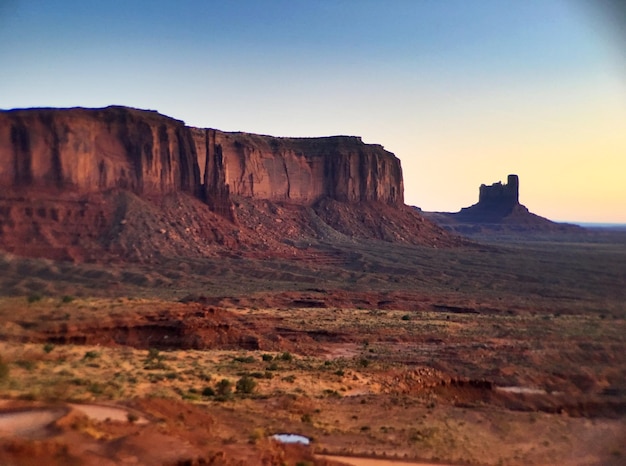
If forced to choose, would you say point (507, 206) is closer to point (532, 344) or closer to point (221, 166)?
point (221, 166)

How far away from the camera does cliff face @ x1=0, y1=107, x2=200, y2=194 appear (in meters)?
66.2

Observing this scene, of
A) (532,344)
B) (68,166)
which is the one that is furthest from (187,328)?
(68,166)

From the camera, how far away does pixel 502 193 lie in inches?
6772

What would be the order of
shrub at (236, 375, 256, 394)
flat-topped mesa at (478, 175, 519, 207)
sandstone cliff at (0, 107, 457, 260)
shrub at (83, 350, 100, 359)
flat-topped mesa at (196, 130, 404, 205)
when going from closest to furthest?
1. shrub at (236, 375, 256, 394)
2. shrub at (83, 350, 100, 359)
3. sandstone cliff at (0, 107, 457, 260)
4. flat-topped mesa at (196, 130, 404, 205)
5. flat-topped mesa at (478, 175, 519, 207)

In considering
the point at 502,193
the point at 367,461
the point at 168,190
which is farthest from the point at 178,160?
the point at 502,193

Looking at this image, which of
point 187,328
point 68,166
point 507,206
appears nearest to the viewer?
point 187,328

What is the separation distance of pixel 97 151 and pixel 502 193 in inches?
4905

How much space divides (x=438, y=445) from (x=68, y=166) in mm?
61169

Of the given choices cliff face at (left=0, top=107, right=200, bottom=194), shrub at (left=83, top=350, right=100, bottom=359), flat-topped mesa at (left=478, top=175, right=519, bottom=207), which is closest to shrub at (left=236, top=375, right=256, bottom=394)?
shrub at (left=83, top=350, right=100, bottom=359)

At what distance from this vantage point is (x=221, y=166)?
86.1 meters

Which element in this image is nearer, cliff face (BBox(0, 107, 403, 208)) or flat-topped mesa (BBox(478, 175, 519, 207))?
cliff face (BBox(0, 107, 403, 208))

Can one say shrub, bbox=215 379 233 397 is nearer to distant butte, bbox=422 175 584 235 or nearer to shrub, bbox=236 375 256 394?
shrub, bbox=236 375 256 394

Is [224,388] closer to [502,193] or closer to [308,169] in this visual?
[308,169]

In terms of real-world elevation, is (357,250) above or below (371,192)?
below
